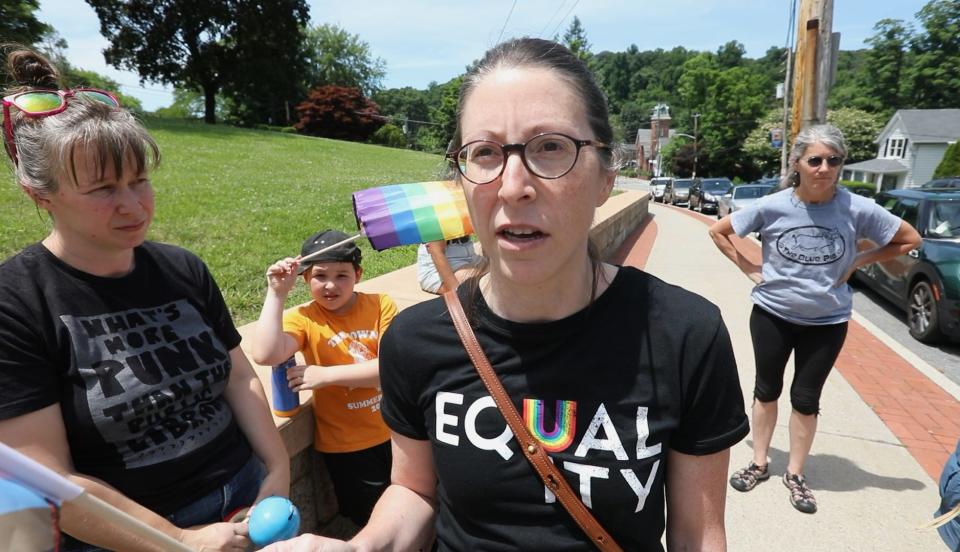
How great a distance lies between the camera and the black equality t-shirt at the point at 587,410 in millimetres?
1295

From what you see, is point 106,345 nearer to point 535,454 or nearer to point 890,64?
point 535,454

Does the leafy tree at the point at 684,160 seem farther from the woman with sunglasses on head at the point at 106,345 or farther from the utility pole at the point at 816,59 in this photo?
the woman with sunglasses on head at the point at 106,345

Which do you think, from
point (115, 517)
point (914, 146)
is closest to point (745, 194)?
point (115, 517)

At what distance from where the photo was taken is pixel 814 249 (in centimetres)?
327

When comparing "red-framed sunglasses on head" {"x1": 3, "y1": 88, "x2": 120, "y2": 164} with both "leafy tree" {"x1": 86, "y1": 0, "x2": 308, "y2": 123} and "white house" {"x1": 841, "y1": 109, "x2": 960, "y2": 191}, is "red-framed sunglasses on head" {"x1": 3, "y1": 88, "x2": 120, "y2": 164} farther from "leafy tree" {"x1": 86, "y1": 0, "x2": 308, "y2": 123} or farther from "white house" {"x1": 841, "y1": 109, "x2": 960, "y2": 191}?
"white house" {"x1": 841, "y1": 109, "x2": 960, "y2": 191}

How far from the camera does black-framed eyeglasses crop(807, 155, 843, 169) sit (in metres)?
3.17

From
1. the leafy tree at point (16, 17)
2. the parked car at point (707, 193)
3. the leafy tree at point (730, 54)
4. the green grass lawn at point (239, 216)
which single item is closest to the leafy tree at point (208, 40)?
the leafy tree at point (16, 17)

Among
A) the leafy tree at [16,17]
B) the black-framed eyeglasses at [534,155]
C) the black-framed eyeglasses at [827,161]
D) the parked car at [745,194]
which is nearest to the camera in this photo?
the black-framed eyeglasses at [534,155]

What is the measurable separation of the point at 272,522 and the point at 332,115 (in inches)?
2024

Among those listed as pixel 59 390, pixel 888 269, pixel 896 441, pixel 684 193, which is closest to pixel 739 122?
pixel 684 193

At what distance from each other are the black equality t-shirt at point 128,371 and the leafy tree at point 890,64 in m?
73.3

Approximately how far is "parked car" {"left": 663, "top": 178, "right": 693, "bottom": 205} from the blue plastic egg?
34957 millimetres

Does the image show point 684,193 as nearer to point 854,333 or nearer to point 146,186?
point 854,333

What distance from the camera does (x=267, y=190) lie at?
433 inches
